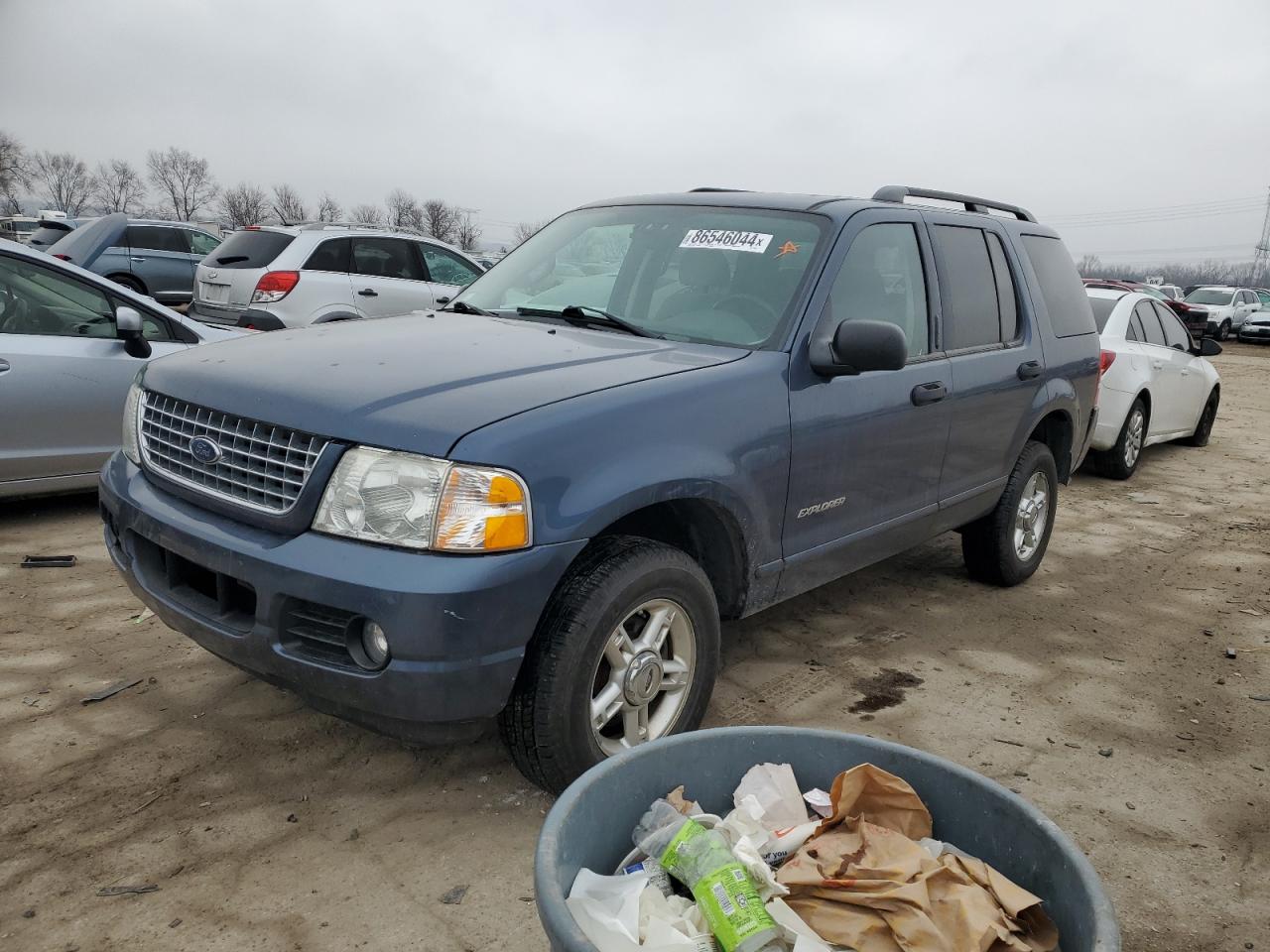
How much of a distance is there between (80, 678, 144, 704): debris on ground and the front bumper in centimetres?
102

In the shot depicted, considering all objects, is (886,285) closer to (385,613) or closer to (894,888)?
(385,613)

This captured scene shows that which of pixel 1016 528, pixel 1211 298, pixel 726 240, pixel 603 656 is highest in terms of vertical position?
pixel 726 240

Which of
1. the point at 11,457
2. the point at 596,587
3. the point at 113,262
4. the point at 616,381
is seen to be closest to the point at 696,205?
the point at 616,381

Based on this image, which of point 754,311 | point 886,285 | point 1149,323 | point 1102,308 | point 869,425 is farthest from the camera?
point 1149,323

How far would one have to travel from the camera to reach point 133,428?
10.6 ft

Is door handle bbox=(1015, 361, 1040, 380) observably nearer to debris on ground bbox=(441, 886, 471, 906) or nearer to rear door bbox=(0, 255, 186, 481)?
debris on ground bbox=(441, 886, 471, 906)

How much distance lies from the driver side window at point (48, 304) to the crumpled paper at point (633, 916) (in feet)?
16.5

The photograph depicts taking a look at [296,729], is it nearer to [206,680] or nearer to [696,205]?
[206,680]

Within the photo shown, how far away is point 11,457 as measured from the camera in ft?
17.0

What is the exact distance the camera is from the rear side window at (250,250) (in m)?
9.56

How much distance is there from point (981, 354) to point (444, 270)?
7509mm

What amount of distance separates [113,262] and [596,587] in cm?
1648

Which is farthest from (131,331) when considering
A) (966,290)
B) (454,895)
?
(966,290)

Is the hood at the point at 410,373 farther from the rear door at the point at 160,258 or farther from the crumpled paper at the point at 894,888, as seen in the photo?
the rear door at the point at 160,258
